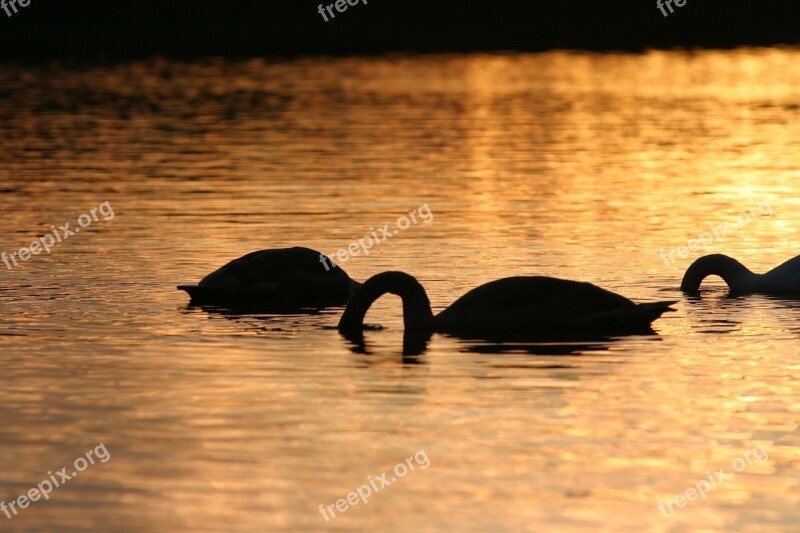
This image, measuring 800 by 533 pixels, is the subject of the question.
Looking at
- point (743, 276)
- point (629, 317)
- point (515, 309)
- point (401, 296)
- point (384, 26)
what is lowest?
point (743, 276)

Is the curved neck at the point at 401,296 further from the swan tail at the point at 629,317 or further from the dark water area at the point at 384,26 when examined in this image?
the dark water area at the point at 384,26

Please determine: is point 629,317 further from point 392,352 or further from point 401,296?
point 392,352

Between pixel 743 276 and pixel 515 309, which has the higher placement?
pixel 515 309

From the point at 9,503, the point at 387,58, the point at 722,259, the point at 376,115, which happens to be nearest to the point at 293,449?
the point at 9,503

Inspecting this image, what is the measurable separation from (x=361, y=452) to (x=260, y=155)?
1214 inches

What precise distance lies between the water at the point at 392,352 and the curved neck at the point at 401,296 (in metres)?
0.34

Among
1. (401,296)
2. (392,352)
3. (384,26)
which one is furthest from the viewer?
(384,26)

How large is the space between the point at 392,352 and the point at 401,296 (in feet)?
3.69

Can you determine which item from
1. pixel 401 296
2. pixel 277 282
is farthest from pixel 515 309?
pixel 277 282

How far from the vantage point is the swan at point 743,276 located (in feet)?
75.8

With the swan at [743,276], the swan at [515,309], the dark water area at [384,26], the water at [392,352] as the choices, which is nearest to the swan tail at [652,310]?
the swan at [515,309]

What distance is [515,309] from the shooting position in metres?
19.7

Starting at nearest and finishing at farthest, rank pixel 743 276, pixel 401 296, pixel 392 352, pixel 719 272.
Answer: pixel 392 352 → pixel 401 296 → pixel 743 276 → pixel 719 272

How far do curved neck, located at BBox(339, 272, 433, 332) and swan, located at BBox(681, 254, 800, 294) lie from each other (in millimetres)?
4855
